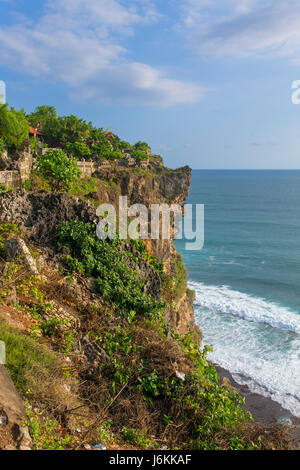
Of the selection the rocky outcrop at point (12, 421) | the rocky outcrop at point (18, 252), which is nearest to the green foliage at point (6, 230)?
the rocky outcrop at point (18, 252)

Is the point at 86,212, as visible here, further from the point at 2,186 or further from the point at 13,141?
the point at 13,141

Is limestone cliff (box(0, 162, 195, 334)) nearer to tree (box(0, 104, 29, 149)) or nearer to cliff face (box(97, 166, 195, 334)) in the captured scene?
cliff face (box(97, 166, 195, 334))

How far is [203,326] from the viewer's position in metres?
30.5

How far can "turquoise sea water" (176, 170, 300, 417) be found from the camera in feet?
75.9

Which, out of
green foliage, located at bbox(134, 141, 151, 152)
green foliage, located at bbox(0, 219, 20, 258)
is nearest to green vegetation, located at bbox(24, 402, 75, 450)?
green foliage, located at bbox(0, 219, 20, 258)

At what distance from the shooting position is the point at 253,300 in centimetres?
3509

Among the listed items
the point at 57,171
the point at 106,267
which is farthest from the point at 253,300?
the point at 106,267

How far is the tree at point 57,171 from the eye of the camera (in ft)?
46.9

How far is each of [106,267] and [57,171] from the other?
19.2ft

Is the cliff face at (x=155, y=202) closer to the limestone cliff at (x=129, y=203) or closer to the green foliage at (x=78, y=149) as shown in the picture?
the limestone cliff at (x=129, y=203)

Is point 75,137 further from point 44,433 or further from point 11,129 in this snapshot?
point 44,433

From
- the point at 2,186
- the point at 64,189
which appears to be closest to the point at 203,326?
the point at 64,189

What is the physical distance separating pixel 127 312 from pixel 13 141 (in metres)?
19.1

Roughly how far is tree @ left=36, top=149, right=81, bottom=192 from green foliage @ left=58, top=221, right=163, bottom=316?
372cm
